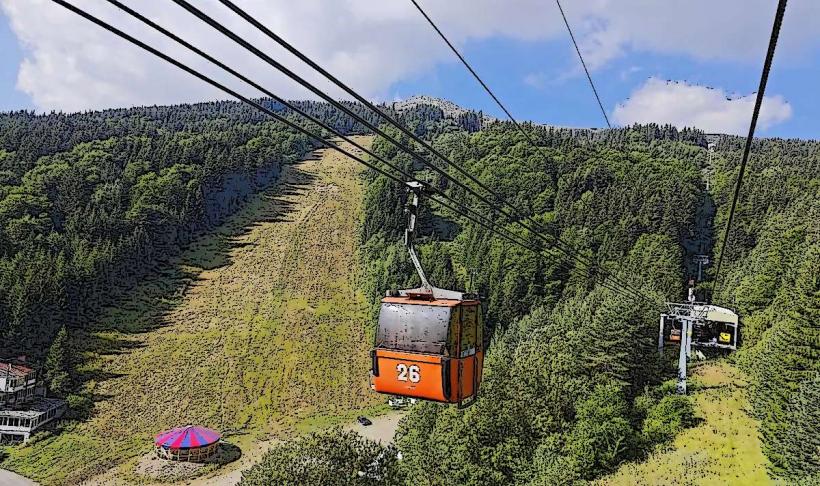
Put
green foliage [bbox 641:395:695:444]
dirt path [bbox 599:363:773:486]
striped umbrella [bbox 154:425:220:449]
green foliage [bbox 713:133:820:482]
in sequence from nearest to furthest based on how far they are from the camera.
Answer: green foliage [bbox 713:133:820:482], dirt path [bbox 599:363:773:486], green foliage [bbox 641:395:695:444], striped umbrella [bbox 154:425:220:449]

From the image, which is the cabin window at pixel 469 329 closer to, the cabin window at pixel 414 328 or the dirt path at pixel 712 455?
the cabin window at pixel 414 328

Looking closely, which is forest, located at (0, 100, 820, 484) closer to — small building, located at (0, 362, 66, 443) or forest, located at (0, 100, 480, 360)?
forest, located at (0, 100, 480, 360)

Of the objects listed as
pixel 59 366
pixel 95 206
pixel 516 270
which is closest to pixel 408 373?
pixel 59 366

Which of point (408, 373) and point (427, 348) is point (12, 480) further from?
point (427, 348)

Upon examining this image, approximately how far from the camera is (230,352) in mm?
75875

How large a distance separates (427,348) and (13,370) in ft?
201

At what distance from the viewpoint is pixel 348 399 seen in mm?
65688

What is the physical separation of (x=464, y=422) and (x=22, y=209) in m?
96.8

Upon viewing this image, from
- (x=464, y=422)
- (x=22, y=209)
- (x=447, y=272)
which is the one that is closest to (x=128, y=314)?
(x=22, y=209)

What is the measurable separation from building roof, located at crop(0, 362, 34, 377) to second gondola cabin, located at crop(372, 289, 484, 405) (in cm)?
5904

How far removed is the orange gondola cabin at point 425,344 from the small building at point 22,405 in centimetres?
5639

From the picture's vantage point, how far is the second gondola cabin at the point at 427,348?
1316 cm

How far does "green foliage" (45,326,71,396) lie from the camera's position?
6334cm

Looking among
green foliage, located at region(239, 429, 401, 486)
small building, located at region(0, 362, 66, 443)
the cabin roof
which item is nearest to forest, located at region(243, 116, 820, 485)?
green foliage, located at region(239, 429, 401, 486)
